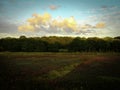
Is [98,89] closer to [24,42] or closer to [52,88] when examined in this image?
[52,88]

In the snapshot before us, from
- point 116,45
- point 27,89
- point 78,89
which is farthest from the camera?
point 116,45

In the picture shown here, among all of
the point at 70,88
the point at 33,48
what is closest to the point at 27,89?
the point at 70,88

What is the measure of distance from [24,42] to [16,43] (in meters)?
5.93

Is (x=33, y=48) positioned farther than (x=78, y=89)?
Yes

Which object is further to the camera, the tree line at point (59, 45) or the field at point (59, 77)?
the tree line at point (59, 45)

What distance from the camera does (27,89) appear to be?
1347 cm

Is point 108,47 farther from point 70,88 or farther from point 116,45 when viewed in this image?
point 70,88

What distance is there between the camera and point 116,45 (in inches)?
5069

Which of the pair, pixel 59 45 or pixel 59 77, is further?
pixel 59 45

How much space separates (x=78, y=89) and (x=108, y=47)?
123272mm

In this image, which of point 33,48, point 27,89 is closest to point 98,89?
point 27,89

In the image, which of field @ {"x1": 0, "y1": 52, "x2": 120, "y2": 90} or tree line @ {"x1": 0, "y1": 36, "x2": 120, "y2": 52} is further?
tree line @ {"x1": 0, "y1": 36, "x2": 120, "y2": 52}

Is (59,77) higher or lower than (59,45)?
lower

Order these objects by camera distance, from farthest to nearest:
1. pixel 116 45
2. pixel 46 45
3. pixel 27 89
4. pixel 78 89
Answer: pixel 46 45 → pixel 116 45 → pixel 78 89 → pixel 27 89
